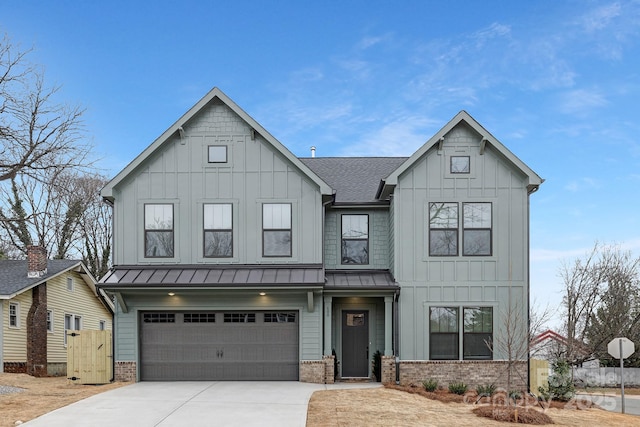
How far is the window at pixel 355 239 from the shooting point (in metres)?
20.5

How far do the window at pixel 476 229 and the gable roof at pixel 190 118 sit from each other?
4.46 m

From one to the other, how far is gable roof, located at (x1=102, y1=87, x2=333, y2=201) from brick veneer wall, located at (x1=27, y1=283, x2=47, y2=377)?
8895 mm

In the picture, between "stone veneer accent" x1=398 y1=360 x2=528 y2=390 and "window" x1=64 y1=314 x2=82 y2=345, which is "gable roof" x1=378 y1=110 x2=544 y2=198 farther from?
"window" x1=64 y1=314 x2=82 y2=345

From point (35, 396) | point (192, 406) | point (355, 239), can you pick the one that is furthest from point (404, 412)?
point (35, 396)

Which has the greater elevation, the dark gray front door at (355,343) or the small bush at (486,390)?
the dark gray front door at (355,343)

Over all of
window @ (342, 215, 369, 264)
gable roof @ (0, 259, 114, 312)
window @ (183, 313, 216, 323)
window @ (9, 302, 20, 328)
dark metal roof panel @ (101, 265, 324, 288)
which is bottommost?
window @ (9, 302, 20, 328)

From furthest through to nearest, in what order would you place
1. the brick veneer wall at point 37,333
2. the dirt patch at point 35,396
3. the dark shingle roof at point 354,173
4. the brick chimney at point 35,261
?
the brick chimney at point 35,261 → the brick veneer wall at point 37,333 → the dark shingle roof at point 354,173 → the dirt patch at point 35,396

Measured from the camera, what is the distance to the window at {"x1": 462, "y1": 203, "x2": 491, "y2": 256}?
62.9 feet

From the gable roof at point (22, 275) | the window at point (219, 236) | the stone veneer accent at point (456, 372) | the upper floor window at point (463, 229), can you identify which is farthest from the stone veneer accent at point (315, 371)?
the gable roof at point (22, 275)

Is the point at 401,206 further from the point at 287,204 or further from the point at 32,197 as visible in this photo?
the point at 32,197

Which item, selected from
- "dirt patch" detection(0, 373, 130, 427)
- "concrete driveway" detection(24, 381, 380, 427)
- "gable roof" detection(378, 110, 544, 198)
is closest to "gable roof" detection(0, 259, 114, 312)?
"dirt patch" detection(0, 373, 130, 427)

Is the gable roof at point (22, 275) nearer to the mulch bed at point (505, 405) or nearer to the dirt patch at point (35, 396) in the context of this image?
the dirt patch at point (35, 396)

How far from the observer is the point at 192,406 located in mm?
13828

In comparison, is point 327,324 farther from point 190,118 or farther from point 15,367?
point 15,367
